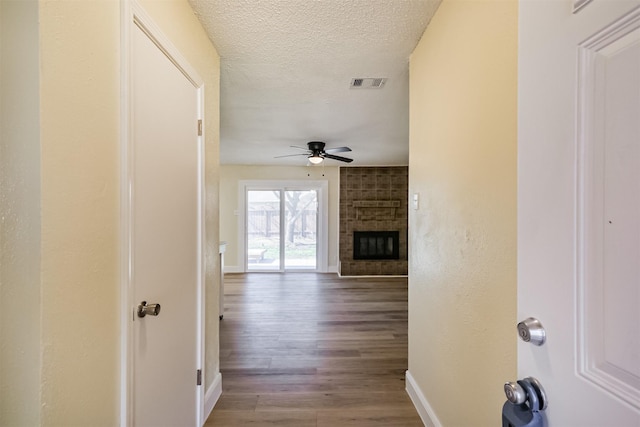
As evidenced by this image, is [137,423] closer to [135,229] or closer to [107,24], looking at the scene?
[135,229]

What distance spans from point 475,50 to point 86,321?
1.70m

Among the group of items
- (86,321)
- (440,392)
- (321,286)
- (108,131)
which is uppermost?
(108,131)

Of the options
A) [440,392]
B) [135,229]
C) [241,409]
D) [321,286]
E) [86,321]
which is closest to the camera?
[86,321]

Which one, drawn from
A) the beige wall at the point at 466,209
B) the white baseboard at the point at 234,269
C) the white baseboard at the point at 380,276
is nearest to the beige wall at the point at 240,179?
the white baseboard at the point at 234,269

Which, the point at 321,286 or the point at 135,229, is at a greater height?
the point at 135,229

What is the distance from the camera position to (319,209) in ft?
21.1

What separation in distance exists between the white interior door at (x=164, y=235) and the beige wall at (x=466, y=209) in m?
1.33

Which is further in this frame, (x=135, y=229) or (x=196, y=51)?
(x=196, y=51)

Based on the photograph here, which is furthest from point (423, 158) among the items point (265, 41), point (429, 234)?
point (265, 41)

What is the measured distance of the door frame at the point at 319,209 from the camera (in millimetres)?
6379

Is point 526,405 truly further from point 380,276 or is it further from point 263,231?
point 263,231

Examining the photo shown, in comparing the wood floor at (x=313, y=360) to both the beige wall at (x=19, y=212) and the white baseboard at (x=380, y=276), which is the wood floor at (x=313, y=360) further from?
the beige wall at (x=19, y=212)

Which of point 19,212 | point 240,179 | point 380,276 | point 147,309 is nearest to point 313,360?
point 147,309

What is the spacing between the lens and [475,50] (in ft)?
3.89
